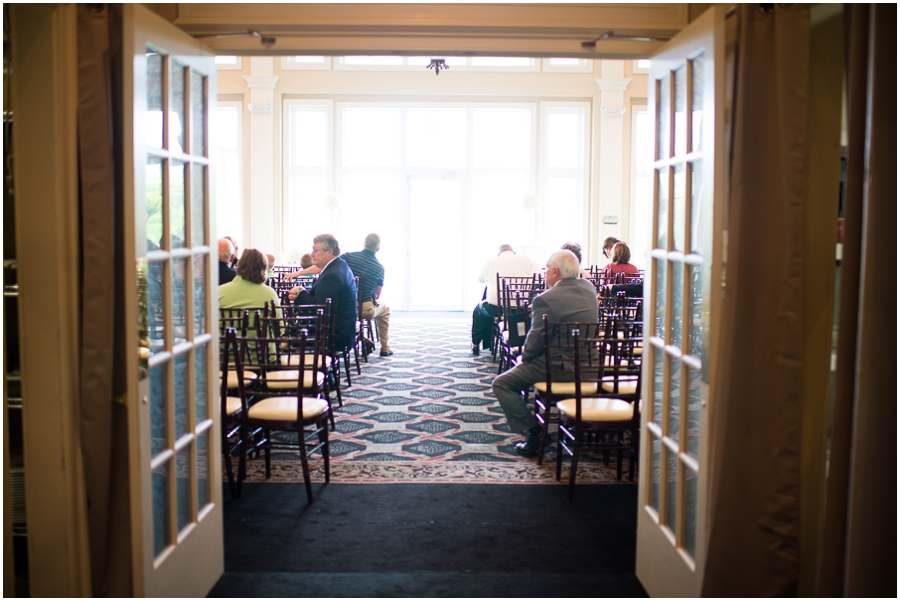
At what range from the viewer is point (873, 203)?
2115 mm

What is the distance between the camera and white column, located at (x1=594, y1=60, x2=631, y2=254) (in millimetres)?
12883

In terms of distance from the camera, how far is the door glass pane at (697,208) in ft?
8.45

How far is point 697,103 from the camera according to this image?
265 centimetres

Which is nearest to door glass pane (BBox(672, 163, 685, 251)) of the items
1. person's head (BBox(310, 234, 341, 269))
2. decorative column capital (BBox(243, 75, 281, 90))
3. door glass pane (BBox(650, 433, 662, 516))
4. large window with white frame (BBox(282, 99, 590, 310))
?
door glass pane (BBox(650, 433, 662, 516))

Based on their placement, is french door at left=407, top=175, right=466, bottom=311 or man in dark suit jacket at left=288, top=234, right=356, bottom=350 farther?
french door at left=407, top=175, right=466, bottom=311

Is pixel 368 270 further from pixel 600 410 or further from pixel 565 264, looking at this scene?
pixel 600 410

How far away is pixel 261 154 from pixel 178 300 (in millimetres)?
10668

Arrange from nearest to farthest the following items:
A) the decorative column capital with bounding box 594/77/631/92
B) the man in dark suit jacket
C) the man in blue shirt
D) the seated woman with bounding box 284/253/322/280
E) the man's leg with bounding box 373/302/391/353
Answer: the man in dark suit jacket, the man in blue shirt, the seated woman with bounding box 284/253/322/280, the man's leg with bounding box 373/302/391/353, the decorative column capital with bounding box 594/77/631/92

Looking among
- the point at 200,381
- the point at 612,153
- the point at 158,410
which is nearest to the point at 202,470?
the point at 200,381

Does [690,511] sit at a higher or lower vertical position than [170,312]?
lower

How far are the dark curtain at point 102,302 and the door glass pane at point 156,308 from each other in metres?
0.10

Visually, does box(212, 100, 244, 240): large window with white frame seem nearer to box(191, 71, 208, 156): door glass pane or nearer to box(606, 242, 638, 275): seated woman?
box(606, 242, 638, 275): seated woman

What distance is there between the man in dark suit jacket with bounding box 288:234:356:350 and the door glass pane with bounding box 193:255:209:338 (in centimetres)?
301

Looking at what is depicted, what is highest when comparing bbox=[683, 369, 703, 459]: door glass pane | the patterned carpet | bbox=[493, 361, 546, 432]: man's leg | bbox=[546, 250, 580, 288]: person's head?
bbox=[546, 250, 580, 288]: person's head
